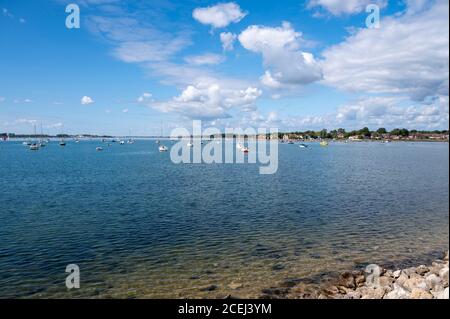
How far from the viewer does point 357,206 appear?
4106cm

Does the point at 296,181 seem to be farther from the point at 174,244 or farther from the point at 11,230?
Result: the point at 11,230

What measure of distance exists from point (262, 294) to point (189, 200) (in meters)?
26.9

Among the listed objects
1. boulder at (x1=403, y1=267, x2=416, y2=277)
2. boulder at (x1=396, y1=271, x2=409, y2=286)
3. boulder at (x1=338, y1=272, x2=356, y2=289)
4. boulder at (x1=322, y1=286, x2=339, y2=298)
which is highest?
boulder at (x1=396, y1=271, x2=409, y2=286)

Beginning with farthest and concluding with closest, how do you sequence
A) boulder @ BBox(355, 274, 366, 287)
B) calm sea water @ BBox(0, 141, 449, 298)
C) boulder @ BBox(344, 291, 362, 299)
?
calm sea water @ BBox(0, 141, 449, 298), boulder @ BBox(355, 274, 366, 287), boulder @ BBox(344, 291, 362, 299)

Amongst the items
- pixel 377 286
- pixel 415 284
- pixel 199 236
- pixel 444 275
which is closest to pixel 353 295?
pixel 377 286

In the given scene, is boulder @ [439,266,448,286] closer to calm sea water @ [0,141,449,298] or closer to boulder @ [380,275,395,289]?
boulder @ [380,275,395,289]

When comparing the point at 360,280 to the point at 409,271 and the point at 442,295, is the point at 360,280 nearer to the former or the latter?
the point at 409,271

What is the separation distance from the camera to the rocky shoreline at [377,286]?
16.8 metres

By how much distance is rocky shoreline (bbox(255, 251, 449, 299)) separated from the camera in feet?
55.1

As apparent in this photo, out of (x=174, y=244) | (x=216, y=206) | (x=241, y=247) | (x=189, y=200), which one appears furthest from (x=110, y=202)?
(x=241, y=247)

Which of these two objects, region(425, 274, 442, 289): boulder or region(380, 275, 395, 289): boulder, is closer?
region(425, 274, 442, 289): boulder

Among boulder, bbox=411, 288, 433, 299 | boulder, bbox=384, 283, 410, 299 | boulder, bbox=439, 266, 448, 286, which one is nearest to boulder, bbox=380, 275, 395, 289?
boulder, bbox=384, 283, 410, 299

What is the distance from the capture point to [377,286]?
62.2ft
